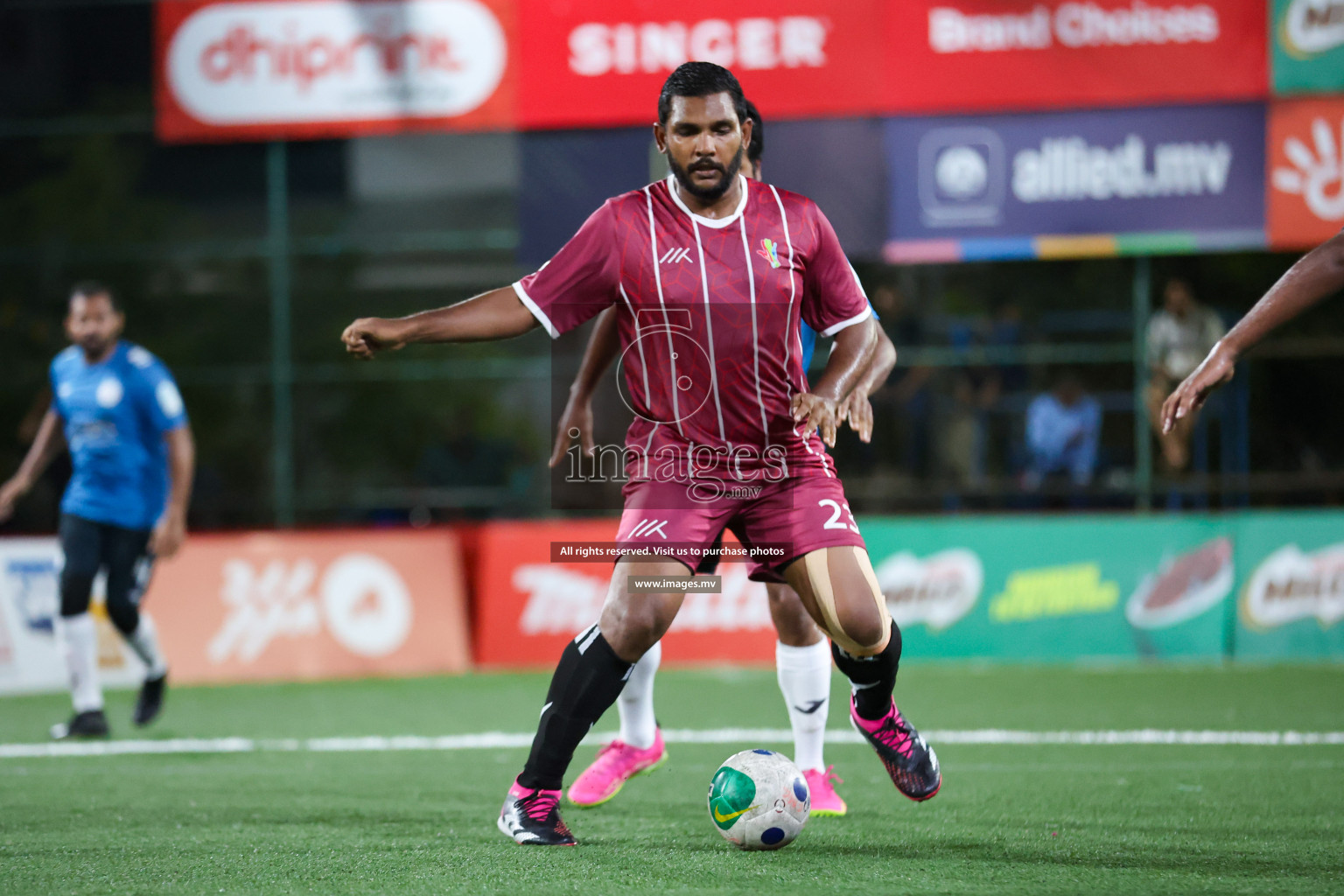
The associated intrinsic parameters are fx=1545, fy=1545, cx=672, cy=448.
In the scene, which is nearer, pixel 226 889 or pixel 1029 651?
pixel 226 889

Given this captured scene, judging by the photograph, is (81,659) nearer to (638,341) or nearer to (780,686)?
(780,686)

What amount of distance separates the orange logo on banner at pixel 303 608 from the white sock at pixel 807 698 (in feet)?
19.6

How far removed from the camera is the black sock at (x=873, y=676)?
16.3ft

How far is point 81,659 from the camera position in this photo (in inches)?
326

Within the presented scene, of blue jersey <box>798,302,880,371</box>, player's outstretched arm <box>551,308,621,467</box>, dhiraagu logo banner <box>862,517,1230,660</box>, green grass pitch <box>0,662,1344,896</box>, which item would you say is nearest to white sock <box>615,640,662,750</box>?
green grass pitch <box>0,662,1344,896</box>

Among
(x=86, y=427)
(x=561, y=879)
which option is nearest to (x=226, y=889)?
(x=561, y=879)

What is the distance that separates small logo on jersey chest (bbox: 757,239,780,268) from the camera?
15.8 ft

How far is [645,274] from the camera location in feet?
15.8

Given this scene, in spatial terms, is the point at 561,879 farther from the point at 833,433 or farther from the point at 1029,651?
the point at 1029,651

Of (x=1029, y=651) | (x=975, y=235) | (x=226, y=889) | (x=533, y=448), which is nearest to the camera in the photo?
(x=226, y=889)

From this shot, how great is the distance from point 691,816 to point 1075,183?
27.2 ft

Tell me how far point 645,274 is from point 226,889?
216cm

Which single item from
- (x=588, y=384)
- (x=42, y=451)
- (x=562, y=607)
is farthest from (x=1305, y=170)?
(x=42, y=451)

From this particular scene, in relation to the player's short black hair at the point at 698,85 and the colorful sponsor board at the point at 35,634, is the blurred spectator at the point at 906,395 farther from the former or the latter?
the player's short black hair at the point at 698,85
